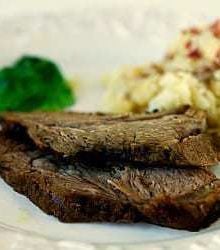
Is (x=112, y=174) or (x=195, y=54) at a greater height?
(x=195, y=54)

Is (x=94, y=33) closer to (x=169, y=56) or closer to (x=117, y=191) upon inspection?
(x=169, y=56)

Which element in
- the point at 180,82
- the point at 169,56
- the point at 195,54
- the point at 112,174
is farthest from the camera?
the point at 169,56

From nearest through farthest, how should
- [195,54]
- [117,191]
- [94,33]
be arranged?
[117,191]
[195,54]
[94,33]

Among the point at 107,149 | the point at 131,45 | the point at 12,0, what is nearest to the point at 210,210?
the point at 107,149

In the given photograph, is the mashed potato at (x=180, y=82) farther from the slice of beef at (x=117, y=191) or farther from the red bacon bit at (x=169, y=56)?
the slice of beef at (x=117, y=191)

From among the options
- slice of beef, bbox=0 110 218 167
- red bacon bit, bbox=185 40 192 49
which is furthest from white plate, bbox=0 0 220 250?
slice of beef, bbox=0 110 218 167

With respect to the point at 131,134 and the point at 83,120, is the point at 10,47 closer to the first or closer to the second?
the point at 83,120

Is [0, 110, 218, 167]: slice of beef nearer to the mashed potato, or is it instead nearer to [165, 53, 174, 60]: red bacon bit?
the mashed potato

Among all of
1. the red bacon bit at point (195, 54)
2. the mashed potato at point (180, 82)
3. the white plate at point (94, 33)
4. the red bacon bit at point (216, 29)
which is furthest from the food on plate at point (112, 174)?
the white plate at point (94, 33)

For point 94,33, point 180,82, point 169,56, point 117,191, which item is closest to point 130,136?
point 117,191
